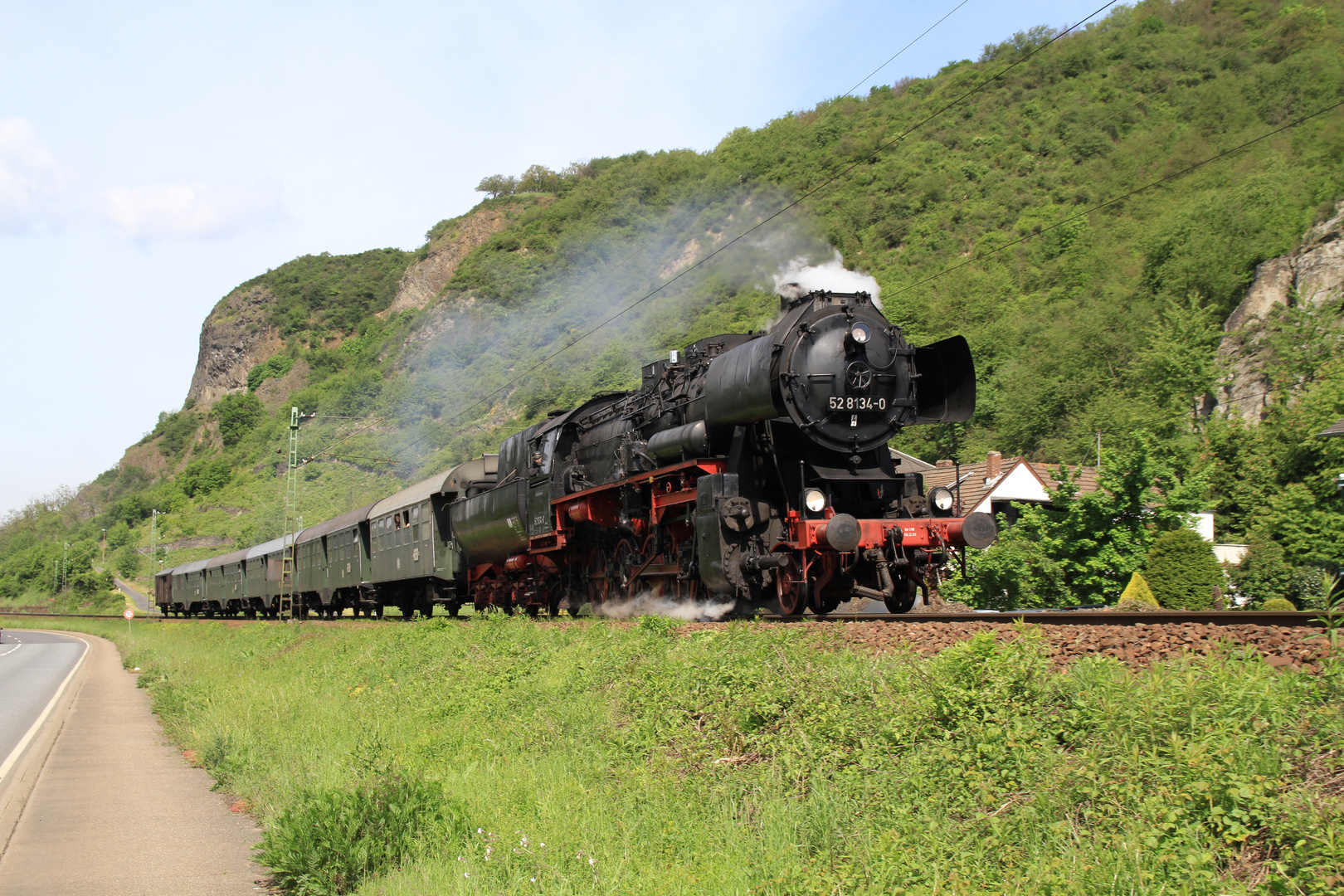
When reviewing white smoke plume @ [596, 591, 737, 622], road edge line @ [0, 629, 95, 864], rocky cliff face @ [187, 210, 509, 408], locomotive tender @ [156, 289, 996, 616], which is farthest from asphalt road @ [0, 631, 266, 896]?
rocky cliff face @ [187, 210, 509, 408]

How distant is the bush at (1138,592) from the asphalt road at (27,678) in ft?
56.7

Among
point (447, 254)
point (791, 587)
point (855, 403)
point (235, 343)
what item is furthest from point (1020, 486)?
point (235, 343)

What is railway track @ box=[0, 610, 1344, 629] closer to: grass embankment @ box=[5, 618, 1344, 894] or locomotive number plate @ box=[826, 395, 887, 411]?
grass embankment @ box=[5, 618, 1344, 894]

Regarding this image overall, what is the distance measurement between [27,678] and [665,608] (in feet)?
57.0

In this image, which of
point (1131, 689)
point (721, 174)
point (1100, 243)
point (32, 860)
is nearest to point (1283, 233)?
point (1100, 243)

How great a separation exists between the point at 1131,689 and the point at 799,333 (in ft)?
24.0

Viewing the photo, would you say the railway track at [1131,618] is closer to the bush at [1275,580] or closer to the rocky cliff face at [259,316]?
the bush at [1275,580]

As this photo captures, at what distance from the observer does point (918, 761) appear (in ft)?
18.8

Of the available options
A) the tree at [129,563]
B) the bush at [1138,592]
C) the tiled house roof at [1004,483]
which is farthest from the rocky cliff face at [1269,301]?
the tree at [129,563]

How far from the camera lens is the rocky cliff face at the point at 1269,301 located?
149 feet

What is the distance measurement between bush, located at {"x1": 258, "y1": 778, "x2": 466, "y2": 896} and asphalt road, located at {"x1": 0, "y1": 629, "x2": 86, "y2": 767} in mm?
6368

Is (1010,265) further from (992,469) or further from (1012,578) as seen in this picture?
(1012,578)

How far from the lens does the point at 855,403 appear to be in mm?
12430

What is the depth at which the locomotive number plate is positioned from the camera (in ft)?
40.2
